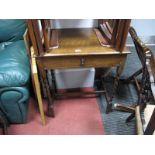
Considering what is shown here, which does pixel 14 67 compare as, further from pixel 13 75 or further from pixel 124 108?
pixel 124 108

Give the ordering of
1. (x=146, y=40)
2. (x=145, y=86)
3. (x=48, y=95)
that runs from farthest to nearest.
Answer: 1. (x=146, y=40)
2. (x=48, y=95)
3. (x=145, y=86)

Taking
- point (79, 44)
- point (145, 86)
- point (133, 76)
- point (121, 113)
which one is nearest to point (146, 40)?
point (133, 76)

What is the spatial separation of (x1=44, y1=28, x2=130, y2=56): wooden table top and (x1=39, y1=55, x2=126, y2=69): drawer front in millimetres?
37

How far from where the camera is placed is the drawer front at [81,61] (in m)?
1.12

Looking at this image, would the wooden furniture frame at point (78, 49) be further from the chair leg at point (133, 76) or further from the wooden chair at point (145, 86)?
the chair leg at point (133, 76)

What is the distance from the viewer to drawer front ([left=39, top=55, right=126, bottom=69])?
3.68 feet

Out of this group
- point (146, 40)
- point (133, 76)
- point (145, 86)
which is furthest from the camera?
point (146, 40)

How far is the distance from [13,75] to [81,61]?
442mm

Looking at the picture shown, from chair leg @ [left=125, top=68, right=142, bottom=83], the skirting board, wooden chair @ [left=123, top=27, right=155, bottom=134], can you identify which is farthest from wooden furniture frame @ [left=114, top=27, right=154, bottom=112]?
the skirting board

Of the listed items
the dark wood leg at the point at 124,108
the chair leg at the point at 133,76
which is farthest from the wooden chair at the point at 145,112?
the chair leg at the point at 133,76

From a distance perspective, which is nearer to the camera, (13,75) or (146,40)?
(13,75)

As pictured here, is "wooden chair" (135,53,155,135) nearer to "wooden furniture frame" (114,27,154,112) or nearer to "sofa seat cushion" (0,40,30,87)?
"wooden furniture frame" (114,27,154,112)

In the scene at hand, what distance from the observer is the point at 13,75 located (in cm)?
114

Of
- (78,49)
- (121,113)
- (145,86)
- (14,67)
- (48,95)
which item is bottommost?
(121,113)
